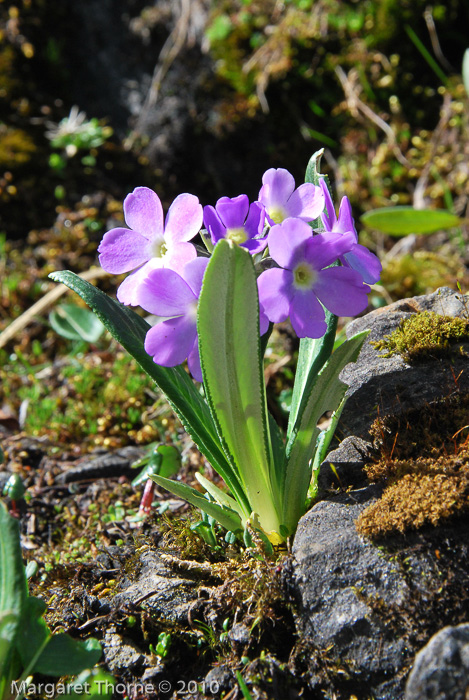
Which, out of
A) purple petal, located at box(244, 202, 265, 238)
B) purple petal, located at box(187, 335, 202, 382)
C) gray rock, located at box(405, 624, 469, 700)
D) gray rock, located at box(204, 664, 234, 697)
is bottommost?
gray rock, located at box(204, 664, 234, 697)

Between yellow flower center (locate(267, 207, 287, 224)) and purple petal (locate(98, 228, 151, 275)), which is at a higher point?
purple petal (locate(98, 228, 151, 275))

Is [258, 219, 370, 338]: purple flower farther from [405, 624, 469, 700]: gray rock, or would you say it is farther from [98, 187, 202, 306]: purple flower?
[405, 624, 469, 700]: gray rock

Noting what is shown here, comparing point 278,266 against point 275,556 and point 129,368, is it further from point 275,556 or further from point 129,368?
point 129,368

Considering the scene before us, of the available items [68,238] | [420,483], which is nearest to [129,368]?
[68,238]

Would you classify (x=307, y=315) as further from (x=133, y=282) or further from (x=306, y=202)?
(x=133, y=282)

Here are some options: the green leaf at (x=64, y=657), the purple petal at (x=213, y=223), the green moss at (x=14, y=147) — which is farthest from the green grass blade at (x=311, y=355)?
the green moss at (x=14, y=147)

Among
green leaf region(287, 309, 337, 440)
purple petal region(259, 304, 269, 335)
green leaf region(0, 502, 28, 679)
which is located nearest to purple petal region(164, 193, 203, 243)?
purple petal region(259, 304, 269, 335)

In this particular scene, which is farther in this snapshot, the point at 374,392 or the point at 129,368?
the point at 129,368

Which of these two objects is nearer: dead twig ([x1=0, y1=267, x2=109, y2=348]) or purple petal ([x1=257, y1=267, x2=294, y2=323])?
purple petal ([x1=257, y1=267, x2=294, y2=323])

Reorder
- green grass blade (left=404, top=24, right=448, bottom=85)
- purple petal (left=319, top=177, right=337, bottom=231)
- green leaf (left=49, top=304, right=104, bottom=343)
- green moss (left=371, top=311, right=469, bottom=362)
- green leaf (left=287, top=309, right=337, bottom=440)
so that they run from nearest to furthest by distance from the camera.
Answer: purple petal (left=319, top=177, right=337, bottom=231), green leaf (left=287, top=309, right=337, bottom=440), green moss (left=371, top=311, right=469, bottom=362), green leaf (left=49, top=304, right=104, bottom=343), green grass blade (left=404, top=24, right=448, bottom=85)
